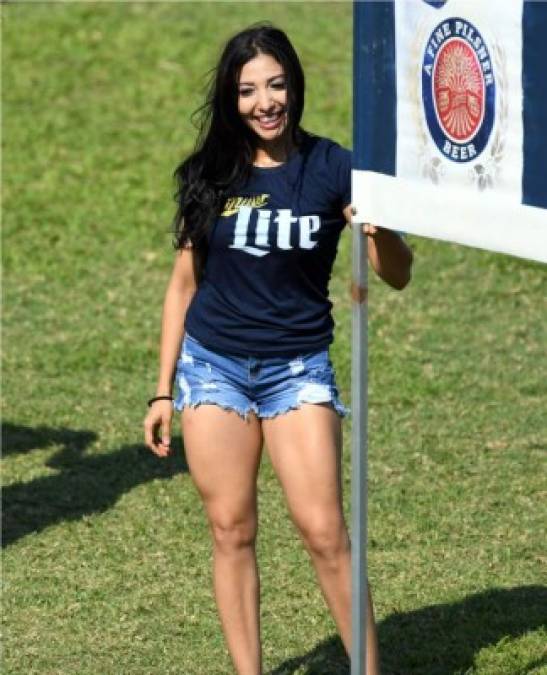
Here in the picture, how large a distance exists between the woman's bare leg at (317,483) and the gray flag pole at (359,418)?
21cm

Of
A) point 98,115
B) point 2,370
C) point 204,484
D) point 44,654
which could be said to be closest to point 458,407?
point 2,370

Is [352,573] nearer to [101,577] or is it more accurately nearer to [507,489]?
[101,577]

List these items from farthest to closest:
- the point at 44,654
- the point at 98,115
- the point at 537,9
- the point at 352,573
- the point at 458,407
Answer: the point at 98,115 → the point at 458,407 → the point at 44,654 → the point at 352,573 → the point at 537,9

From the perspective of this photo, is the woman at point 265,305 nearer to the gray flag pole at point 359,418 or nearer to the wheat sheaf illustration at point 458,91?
the gray flag pole at point 359,418

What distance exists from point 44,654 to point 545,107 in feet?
9.94

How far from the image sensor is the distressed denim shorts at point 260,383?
527 centimetres

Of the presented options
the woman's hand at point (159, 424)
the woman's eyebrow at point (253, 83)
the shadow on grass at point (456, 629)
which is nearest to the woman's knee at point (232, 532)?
the woman's hand at point (159, 424)

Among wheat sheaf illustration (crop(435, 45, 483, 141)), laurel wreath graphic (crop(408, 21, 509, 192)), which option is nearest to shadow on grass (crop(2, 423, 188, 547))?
laurel wreath graphic (crop(408, 21, 509, 192))

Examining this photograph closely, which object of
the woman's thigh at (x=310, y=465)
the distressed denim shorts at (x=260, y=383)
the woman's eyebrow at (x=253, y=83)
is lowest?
the woman's thigh at (x=310, y=465)

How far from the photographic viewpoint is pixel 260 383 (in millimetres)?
5289

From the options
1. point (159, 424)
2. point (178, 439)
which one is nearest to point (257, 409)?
point (159, 424)

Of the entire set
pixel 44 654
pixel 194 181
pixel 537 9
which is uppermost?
pixel 537 9

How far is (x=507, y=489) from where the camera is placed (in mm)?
7926

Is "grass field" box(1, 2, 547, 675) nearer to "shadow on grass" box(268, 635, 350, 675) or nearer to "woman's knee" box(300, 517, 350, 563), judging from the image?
"shadow on grass" box(268, 635, 350, 675)
